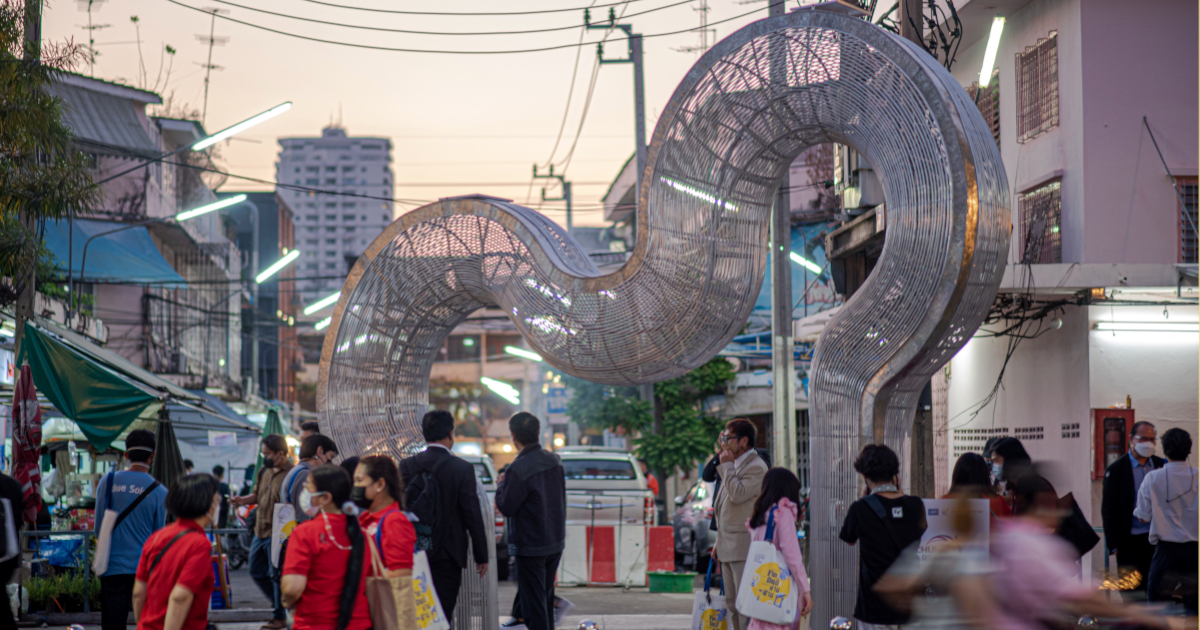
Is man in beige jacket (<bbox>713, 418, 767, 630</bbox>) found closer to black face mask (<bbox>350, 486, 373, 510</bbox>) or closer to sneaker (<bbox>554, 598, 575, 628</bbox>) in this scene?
black face mask (<bbox>350, 486, 373, 510</bbox>)

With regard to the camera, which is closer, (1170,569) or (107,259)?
(1170,569)

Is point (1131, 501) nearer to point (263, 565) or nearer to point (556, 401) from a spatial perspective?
point (263, 565)

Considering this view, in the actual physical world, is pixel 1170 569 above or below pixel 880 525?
below

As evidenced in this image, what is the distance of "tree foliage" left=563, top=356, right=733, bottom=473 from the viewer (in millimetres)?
25406

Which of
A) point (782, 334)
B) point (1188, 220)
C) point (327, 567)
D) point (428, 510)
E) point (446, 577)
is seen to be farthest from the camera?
point (782, 334)

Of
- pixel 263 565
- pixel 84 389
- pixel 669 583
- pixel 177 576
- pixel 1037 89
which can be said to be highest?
pixel 1037 89

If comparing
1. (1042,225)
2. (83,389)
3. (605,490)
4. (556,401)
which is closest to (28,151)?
(83,389)

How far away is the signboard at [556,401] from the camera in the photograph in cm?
3375

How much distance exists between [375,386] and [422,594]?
3.90 m

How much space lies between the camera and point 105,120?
28.3 metres

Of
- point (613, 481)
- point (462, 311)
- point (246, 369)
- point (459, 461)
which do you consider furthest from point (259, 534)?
point (246, 369)

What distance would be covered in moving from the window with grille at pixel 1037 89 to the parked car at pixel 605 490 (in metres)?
6.84

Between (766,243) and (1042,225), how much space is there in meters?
7.21

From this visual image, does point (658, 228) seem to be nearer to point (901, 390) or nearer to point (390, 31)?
point (901, 390)
